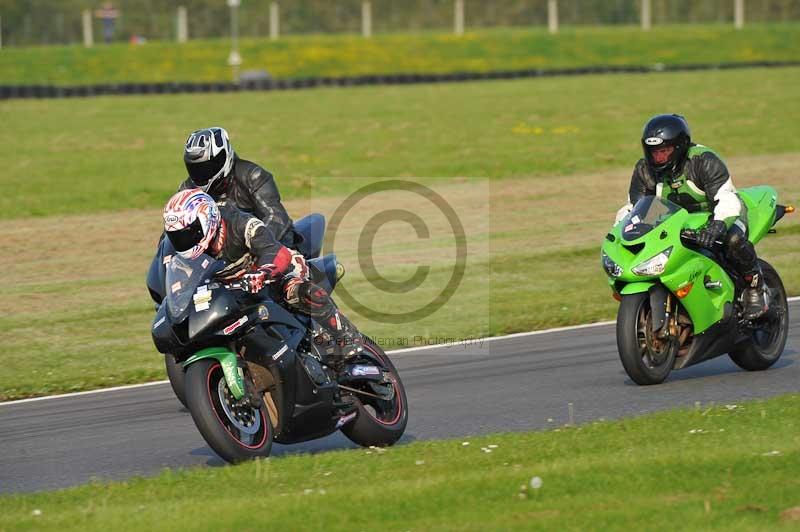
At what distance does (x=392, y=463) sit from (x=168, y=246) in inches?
81.3

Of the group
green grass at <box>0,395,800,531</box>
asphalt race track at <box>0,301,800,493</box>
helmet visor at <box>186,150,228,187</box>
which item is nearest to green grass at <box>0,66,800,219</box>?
asphalt race track at <box>0,301,800,493</box>

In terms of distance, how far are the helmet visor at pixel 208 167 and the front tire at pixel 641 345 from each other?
9.65 ft

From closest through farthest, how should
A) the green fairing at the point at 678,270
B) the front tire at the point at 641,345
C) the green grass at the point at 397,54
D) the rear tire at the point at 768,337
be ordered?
the front tire at the point at 641,345
the green fairing at the point at 678,270
the rear tire at the point at 768,337
the green grass at the point at 397,54

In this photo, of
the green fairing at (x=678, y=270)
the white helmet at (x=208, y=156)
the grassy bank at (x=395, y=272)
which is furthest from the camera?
the grassy bank at (x=395, y=272)

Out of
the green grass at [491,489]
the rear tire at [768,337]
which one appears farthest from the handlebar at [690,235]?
the green grass at [491,489]

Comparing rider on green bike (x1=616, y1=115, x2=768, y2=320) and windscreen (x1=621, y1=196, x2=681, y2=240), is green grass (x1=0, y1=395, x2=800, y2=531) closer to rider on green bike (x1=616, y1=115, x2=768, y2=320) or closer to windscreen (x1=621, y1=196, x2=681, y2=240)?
windscreen (x1=621, y1=196, x2=681, y2=240)

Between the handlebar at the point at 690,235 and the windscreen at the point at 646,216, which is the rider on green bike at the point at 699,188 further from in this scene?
the windscreen at the point at 646,216

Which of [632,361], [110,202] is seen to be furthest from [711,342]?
[110,202]

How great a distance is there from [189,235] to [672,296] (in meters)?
3.96

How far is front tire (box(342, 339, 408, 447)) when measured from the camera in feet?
25.5

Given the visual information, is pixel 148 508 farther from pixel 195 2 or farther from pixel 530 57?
pixel 195 2

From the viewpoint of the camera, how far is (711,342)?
9.55m

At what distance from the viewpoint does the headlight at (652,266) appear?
9094 mm

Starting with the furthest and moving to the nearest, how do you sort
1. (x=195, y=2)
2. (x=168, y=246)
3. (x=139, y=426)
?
(x=195, y=2), (x=139, y=426), (x=168, y=246)
